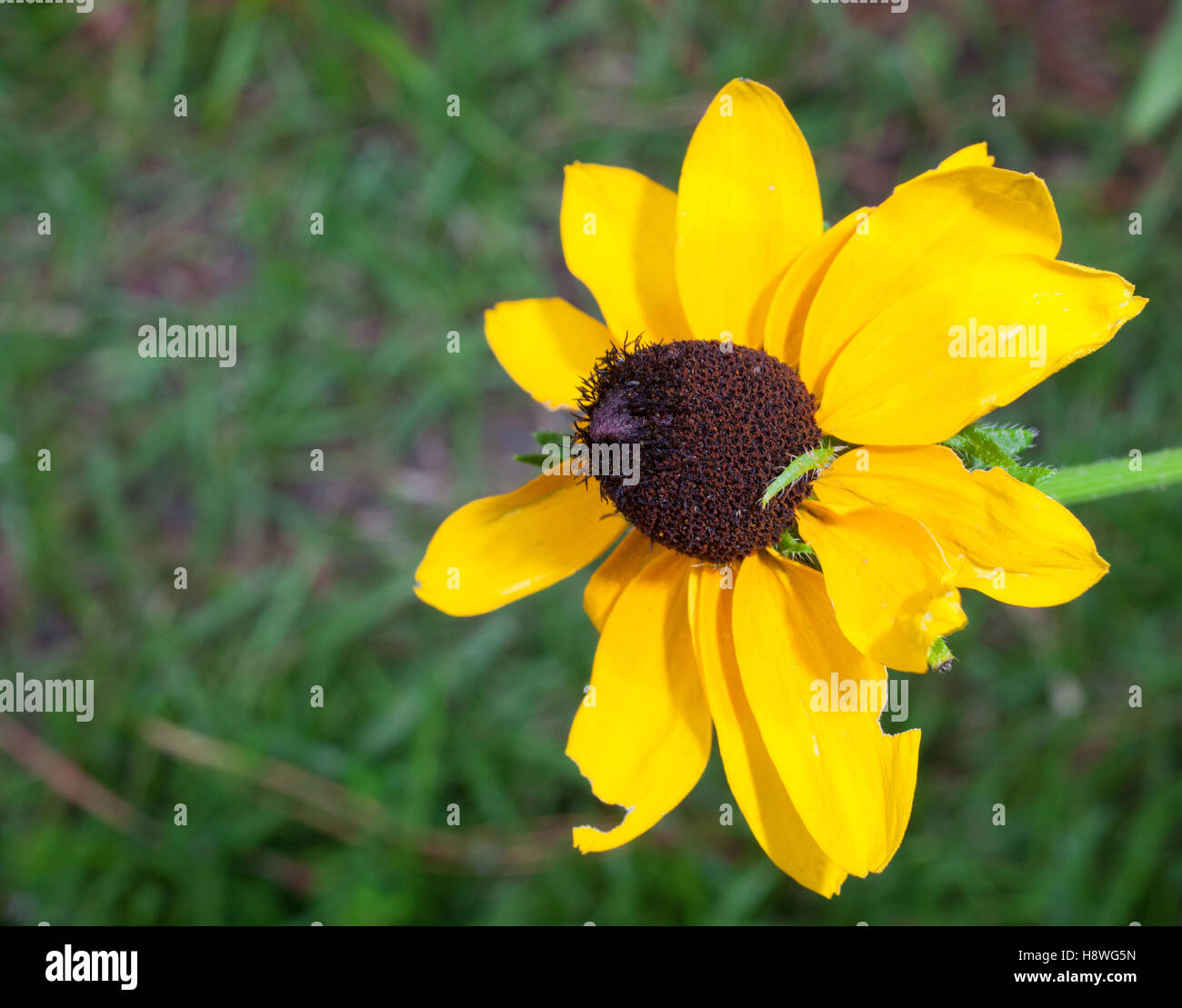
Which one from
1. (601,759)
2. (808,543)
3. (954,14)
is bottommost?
(601,759)

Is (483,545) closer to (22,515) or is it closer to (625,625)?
(625,625)

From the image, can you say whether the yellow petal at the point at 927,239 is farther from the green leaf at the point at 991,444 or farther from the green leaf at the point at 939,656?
the green leaf at the point at 939,656

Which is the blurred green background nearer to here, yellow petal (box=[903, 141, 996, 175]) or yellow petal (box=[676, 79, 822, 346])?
yellow petal (box=[676, 79, 822, 346])

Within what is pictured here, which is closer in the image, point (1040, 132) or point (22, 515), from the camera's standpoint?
point (1040, 132)

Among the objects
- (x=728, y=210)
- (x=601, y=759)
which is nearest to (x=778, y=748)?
(x=601, y=759)

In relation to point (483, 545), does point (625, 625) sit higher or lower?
lower
